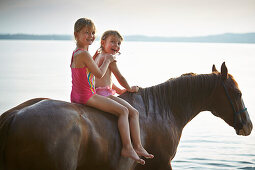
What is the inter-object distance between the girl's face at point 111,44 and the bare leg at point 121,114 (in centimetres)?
76

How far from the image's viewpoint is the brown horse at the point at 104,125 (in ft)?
9.25

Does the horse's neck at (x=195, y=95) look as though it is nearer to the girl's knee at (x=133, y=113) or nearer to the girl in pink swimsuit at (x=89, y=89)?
the girl's knee at (x=133, y=113)

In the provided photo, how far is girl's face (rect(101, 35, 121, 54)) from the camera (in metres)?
4.12

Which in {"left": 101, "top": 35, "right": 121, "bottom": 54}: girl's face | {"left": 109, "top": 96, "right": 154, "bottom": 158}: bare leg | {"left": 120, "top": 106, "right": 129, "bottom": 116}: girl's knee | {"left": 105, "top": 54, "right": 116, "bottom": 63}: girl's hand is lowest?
{"left": 109, "top": 96, "right": 154, "bottom": 158}: bare leg

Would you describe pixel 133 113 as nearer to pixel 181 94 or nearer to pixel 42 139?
pixel 181 94

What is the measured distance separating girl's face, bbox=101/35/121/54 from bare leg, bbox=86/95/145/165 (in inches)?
29.8

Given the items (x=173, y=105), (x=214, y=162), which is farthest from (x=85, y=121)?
(x=214, y=162)

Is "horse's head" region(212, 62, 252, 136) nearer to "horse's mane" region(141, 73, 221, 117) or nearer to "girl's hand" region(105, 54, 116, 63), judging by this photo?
"horse's mane" region(141, 73, 221, 117)

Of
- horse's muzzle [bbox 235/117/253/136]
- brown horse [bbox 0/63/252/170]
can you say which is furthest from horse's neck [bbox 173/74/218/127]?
horse's muzzle [bbox 235/117/253/136]

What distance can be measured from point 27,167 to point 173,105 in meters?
2.08

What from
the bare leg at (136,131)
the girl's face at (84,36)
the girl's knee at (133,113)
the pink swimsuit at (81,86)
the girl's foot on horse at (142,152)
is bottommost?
the girl's foot on horse at (142,152)

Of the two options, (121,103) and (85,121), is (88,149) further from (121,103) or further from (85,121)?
(121,103)

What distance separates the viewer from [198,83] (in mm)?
4379

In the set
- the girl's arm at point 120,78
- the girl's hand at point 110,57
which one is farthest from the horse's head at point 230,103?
the girl's hand at point 110,57
